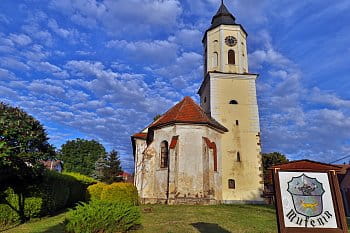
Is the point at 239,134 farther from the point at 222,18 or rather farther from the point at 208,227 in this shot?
the point at 208,227

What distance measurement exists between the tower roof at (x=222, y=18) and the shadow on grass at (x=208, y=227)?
68.1ft

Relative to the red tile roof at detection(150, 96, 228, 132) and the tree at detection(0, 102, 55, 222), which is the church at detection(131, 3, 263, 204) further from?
the tree at detection(0, 102, 55, 222)

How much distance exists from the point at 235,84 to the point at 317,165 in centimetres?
2022

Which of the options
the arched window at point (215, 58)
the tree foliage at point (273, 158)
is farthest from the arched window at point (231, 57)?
the tree foliage at point (273, 158)

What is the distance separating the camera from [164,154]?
21984 mm

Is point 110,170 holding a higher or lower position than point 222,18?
lower

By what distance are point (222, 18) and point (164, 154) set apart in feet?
48.9

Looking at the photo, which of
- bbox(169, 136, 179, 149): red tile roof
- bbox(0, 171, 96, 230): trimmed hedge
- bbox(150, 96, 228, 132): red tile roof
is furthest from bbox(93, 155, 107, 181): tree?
bbox(0, 171, 96, 230): trimmed hedge

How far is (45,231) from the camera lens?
10289 millimetres

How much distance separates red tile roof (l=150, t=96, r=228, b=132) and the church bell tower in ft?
5.54

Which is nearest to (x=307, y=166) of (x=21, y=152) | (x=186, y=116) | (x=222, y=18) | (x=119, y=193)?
(x=21, y=152)

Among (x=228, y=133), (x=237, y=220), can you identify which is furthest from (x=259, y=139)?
(x=237, y=220)

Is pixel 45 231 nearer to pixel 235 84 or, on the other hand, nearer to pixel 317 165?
pixel 317 165

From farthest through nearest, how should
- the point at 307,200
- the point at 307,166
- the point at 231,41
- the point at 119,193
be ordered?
the point at 231,41, the point at 119,193, the point at 307,166, the point at 307,200
